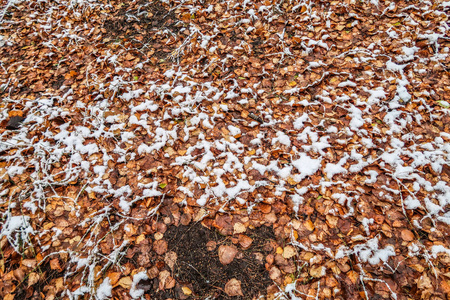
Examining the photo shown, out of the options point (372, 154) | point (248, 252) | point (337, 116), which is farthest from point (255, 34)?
point (248, 252)

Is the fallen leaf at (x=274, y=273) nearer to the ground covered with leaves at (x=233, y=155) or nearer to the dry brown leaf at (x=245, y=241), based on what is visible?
the ground covered with leaves at (x=233, y=155)

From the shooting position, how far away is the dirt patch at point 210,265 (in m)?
1.83

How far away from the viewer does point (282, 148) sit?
245cm

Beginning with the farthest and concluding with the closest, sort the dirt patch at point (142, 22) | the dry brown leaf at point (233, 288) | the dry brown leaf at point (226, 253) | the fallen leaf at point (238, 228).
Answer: the dirt patch at point (142, 22) < the fallen leaf at point (238, 228) < the dry brown leaf at point (226, 253) < the dry brown leaf at point (233, 288)

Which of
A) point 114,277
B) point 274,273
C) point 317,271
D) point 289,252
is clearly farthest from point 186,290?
point 317,271

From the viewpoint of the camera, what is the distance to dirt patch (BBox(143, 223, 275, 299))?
1833mm

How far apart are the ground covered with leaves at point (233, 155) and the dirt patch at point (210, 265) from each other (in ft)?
0.04

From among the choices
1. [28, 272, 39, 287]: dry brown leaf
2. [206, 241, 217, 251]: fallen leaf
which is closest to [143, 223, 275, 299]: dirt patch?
[206, 241, 217, 251]: fallen leaf

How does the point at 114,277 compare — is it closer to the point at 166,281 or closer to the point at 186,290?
the point at 166,281

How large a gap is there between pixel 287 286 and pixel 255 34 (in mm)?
3269

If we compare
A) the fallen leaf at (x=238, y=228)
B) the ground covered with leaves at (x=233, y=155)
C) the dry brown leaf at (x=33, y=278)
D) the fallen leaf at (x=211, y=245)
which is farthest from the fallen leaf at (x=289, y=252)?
the dry brown leaf at (x=33, y=278)

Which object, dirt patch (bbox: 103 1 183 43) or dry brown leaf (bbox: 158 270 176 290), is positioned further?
dirt patch (bbox: 103 1 183 43)

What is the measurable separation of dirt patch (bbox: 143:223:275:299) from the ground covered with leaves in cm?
1

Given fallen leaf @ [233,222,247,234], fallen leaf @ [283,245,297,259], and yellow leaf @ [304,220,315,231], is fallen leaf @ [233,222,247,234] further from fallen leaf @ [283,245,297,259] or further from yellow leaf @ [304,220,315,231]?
yellow leaf @ [304,220,315,231]
